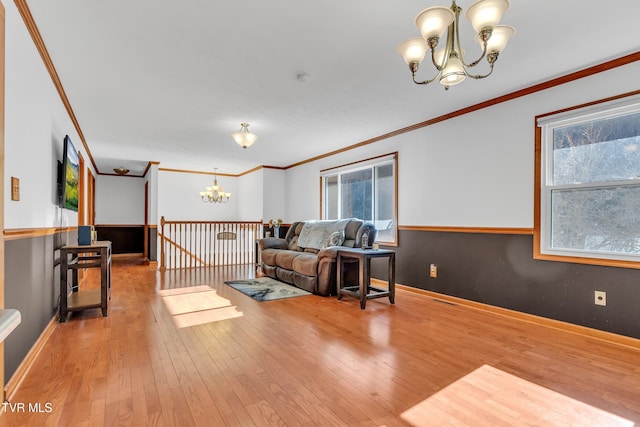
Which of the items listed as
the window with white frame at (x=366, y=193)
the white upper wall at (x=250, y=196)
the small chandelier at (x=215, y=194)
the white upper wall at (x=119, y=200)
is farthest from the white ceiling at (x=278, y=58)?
the white upper wall at (x=119, y=200)

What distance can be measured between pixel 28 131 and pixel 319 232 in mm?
3611

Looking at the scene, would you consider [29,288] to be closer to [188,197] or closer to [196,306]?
[196,306]

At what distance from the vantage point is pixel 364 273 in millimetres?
3779

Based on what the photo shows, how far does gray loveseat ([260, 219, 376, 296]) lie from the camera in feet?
14.3

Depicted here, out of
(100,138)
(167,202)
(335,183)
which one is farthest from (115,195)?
(335,183)

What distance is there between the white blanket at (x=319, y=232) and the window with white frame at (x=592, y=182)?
2511 millimetres

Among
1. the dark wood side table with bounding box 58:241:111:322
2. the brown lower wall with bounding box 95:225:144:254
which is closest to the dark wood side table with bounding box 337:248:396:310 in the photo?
the dark wood side table with bounding box 58:241:111:322

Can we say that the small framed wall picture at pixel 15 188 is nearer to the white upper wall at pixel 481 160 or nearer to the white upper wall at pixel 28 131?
the white upper wall at pixel 28 131

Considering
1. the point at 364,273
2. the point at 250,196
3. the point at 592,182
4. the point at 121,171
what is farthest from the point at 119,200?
the point at 592,182

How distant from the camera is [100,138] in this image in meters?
5.38

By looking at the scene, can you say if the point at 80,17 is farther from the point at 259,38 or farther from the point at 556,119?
the point at 556,119

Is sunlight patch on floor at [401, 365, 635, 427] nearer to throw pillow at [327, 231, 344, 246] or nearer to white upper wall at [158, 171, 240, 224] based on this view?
throw pillow at [327, 231, 344, 246]

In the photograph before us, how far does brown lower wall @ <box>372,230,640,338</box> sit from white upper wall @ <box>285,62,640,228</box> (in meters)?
0.24

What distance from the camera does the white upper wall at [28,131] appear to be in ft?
6.52
